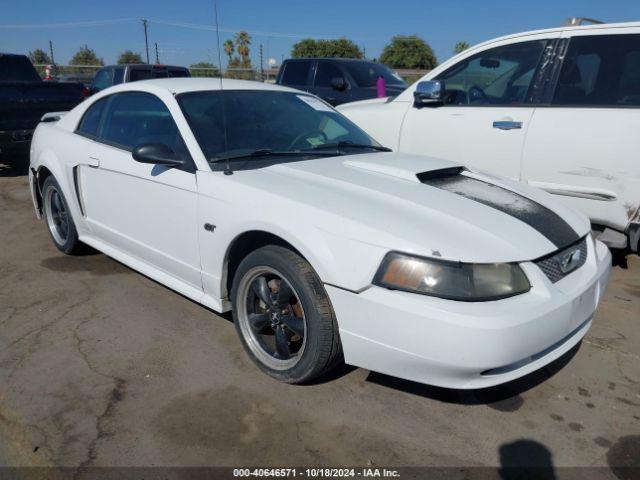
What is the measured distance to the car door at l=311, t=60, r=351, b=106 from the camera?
30.2ft

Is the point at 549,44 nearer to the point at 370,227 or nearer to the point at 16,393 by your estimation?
the point at 370,227

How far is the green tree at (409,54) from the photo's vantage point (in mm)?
51375

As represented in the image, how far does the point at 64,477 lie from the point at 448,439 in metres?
1.64

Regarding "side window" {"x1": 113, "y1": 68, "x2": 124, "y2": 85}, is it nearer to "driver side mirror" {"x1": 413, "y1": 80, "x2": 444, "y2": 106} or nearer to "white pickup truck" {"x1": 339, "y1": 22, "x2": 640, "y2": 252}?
"white pickup truck" {"x1": 339, "y1": 22, "x2": 640, "y2": 252}

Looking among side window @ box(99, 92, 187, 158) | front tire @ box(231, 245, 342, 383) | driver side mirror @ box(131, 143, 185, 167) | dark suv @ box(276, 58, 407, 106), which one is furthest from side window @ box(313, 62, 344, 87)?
front tire @ box(231, 245, 342, 383)

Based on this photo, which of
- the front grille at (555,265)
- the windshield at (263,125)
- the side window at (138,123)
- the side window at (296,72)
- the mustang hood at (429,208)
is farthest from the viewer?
the side window at (296,72)

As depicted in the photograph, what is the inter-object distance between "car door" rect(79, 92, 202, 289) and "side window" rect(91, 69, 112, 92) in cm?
1029

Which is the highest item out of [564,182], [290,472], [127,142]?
[127,142]

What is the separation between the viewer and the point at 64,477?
7.34 ft

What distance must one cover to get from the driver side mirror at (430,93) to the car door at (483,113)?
2.6 inches

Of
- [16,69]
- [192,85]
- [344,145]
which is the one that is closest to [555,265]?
[344,145]

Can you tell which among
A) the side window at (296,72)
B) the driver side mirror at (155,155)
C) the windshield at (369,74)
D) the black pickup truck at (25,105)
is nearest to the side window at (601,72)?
the driver side mirror at (155,155)

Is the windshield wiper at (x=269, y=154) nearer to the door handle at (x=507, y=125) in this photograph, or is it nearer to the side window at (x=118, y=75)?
the door handle at (x=507, y=125)

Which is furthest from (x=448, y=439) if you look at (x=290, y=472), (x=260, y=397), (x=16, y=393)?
(x=16, y=393)
